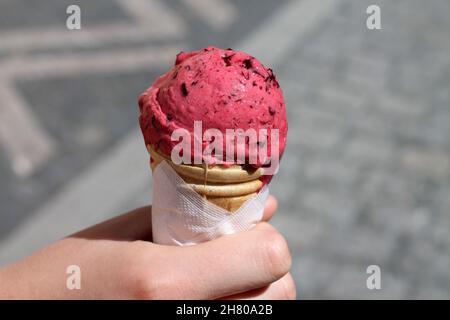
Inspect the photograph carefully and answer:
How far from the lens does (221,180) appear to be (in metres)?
1.72

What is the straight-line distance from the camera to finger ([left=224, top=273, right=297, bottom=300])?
1.83 meters

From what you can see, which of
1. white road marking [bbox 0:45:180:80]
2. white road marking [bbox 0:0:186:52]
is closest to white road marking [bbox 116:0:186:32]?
white road marking [bbox 0:0:186:52]

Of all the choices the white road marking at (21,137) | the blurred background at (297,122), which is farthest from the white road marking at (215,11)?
the white road marking at (21,137)

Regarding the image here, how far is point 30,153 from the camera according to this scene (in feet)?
14.8

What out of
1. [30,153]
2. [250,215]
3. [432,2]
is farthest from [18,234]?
[432,2]

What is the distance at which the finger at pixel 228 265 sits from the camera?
5.56ft

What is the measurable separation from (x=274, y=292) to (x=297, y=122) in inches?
125

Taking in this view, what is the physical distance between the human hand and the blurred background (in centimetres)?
195

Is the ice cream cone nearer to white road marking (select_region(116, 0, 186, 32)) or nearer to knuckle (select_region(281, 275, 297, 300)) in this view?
knuckle (select_region(281, 275, 297, 300))

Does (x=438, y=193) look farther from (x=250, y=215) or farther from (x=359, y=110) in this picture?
(x=250, y=215)

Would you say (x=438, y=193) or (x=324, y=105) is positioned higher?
(x=324, y=105)

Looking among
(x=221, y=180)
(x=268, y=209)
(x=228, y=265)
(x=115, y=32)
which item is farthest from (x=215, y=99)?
(x=115, y=32)

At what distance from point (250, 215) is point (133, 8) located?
4.89 m
